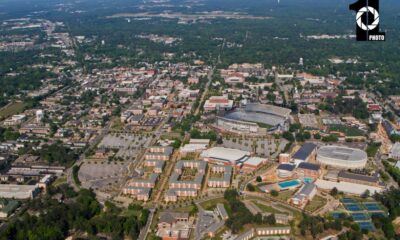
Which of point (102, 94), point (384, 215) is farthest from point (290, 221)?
point (102, 94)

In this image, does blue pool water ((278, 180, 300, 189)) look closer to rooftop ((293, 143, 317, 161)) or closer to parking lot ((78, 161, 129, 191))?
rooftop ((293, 143, 317, 161))

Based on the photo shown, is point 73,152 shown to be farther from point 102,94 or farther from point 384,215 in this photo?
point 384,215

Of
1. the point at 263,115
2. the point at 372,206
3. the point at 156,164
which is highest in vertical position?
the point at 263,115

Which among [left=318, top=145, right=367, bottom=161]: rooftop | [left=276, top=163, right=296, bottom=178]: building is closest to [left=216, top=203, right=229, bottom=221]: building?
[left=276, top=163, right=296, bottom=178]: building

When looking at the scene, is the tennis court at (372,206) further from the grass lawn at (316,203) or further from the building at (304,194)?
the building at (304,194)

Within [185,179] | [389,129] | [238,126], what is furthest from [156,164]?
[389,129]

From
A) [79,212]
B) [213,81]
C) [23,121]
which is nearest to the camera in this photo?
[79,212]

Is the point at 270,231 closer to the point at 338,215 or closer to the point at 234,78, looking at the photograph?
the point at 338,215

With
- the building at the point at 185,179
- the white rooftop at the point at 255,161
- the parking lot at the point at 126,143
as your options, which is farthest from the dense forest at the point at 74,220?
the white rooftop at the point at 255,161
